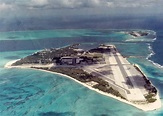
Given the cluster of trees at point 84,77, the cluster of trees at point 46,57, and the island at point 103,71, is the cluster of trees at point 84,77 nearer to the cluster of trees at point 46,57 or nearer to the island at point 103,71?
the island at point 103,71

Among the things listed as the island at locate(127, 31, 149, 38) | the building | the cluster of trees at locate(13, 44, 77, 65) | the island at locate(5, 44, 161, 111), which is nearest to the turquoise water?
the island at locate(5, 44, 161, 111)

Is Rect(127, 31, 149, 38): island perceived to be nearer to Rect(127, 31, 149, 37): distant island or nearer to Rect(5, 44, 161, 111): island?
Rect(127, 31, 149, 37): distant island

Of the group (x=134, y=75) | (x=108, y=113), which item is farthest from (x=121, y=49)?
(x=108, y=113)

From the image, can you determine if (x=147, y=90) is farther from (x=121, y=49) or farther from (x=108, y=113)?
(x=121, y=49)

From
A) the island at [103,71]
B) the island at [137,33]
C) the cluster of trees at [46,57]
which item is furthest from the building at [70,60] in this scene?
the island at [137,33]

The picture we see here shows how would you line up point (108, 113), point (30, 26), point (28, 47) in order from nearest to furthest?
point (108, 113)
point (28, 47)
point (30, 26)

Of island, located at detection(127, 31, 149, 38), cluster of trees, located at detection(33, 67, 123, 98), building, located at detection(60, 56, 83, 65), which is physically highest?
island, located at detection(127, 31, 149, 38)

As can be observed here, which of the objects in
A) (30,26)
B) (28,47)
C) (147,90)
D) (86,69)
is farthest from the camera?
(30,26)

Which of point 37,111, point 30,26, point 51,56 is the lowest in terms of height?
point 37,111
